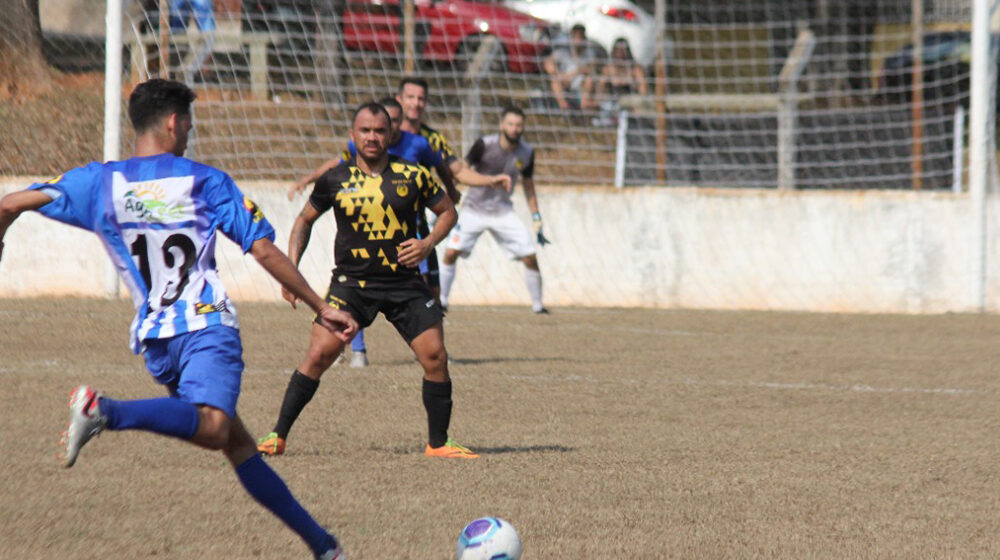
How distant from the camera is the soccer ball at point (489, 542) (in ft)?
14.8

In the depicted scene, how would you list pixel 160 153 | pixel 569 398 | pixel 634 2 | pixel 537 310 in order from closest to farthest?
1. pixel 160 153
2. pixel 569 398
3. pixel 537 310
4. pixel 634 2

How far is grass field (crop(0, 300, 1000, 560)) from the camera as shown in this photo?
509cm

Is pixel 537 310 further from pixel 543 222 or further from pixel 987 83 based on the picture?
pixel 987 83

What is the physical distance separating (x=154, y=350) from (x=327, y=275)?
389 inches

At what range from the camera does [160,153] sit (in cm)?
448

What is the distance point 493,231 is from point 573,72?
383 cm

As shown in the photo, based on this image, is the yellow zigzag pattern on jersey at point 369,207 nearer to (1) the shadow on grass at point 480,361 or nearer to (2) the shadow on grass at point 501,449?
(2) the shadow on grass at point 501,449

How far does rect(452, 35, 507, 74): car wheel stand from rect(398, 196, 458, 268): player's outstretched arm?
9099mm

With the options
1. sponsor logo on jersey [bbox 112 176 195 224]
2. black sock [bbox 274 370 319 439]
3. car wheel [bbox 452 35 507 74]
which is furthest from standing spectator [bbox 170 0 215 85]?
sponsor logo on jersey [bbox 112 176 195 224]

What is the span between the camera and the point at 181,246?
444 centimetres

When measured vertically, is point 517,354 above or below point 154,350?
below

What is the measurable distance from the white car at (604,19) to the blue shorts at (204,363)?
44.1 ft

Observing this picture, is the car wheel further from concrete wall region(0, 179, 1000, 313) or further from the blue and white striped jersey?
the blue and white striped jersey

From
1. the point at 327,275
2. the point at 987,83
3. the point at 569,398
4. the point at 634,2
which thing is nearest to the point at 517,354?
the point at 569,398
